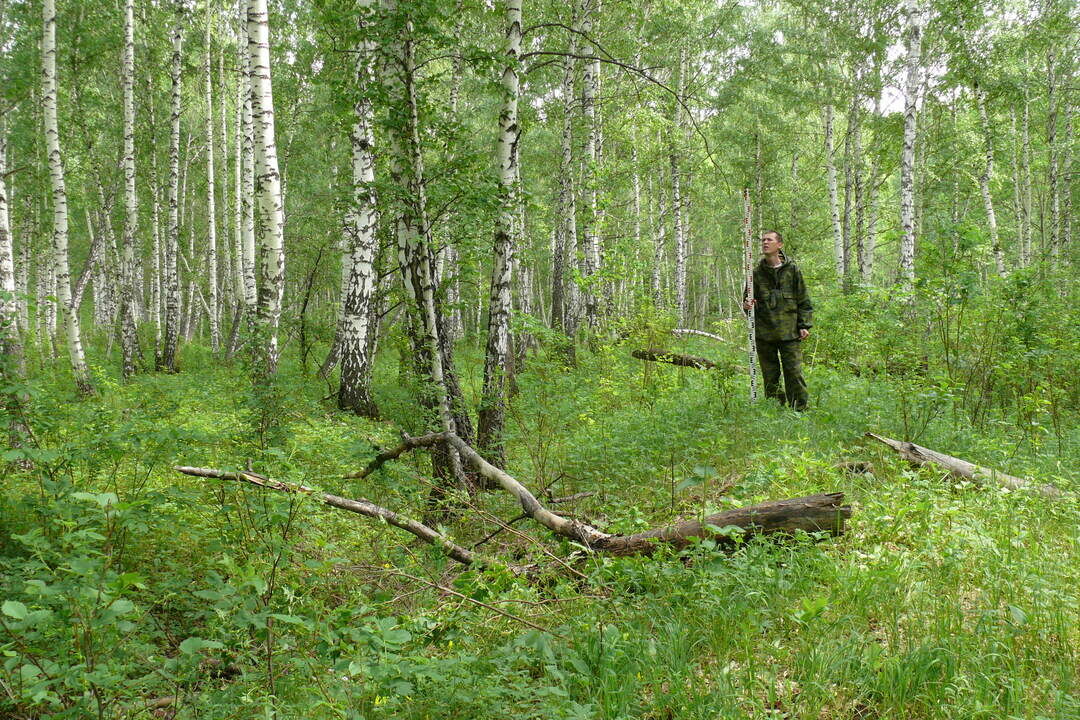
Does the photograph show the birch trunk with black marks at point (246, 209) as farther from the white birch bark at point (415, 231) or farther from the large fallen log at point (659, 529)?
the large fallen log at point (659, 529)

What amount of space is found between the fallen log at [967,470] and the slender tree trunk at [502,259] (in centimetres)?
326

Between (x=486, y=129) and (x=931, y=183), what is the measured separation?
15793 millimetres

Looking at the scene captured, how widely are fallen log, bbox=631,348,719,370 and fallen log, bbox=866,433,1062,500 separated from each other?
14.3ft

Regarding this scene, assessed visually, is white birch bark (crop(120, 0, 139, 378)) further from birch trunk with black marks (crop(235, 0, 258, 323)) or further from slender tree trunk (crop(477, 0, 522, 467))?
slender tree trunk (crop(477, 0, 522, 467))

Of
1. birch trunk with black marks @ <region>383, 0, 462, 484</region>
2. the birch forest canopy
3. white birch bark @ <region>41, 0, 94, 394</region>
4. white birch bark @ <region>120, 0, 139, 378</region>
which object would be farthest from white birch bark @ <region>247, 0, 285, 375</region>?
white birch bark @ <region>120, 0, 139, 378</region>

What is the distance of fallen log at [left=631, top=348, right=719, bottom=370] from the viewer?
9.15 metres

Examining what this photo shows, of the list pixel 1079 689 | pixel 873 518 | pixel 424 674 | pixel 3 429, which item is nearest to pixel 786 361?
pixel 873 518

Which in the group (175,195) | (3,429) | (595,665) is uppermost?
(175,195)

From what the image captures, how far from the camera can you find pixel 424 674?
7.22 feet

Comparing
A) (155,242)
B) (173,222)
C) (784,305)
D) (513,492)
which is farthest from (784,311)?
(155,242)

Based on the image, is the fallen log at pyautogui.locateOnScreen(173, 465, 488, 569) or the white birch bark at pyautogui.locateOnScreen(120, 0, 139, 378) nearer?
the fallen log at pyautogui.locateOnScreen(173, 465, 488, 569)

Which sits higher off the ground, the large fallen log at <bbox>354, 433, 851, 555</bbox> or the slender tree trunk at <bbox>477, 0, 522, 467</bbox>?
the slender tree trunk at <bbox>477, 0, 522, 467</bbox>

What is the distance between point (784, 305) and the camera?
21.0 feet

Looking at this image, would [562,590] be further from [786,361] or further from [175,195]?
[175,195]
